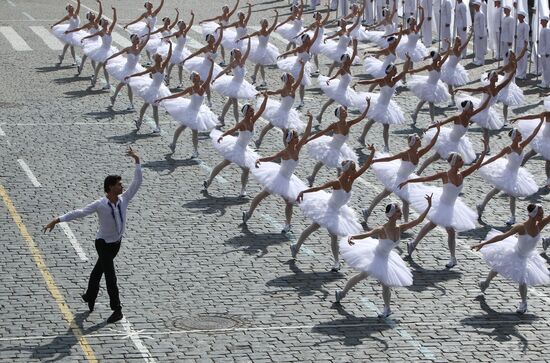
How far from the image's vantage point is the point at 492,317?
19.0 m

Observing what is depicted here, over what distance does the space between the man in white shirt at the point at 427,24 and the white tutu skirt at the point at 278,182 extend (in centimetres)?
2119

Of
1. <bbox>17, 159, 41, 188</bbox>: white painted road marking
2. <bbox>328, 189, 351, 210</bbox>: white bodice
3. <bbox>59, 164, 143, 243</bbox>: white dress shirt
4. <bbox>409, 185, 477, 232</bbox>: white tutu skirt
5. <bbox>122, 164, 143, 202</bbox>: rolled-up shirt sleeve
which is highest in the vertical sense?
<bbox>122, 164, 143, 202</bbox>: rolled-up shirt sleeve

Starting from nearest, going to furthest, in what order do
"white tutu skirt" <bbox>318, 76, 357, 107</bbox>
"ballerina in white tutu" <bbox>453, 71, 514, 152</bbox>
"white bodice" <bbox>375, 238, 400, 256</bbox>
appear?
"white bodice" <bbox>375, 238, 400, 256</bbox> → "ballerina in white tutu" <bbox>453, 71, 514, 152</bbox> → "white tutu skirt" <bbox>318, 76, 357, 107</bbox>

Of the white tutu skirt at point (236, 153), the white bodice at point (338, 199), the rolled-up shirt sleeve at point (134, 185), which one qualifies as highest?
the rolled-up shirt sleeve at point (134, 185)

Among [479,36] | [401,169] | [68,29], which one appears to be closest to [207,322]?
[401,169]

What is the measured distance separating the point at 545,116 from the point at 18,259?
10.5m

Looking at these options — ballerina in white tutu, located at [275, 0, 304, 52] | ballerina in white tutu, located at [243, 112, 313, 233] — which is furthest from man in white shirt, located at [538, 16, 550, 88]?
ballerina in white tutu, located at [243, 112, 313, 233]

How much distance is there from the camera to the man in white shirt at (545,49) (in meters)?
35.9

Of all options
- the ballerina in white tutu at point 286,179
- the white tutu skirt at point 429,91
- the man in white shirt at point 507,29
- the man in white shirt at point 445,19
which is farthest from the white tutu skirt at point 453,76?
the ballerina in white tutu at point 286,179

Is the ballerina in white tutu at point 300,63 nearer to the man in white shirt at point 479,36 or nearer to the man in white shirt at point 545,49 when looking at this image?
the man in white shirt at point 545,49

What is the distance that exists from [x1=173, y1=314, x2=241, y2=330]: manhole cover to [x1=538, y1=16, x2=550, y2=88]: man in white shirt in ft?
64.5

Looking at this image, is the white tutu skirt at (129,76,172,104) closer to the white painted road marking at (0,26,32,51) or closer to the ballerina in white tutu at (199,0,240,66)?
the ballerina in white tutu at (199,0,240,66)

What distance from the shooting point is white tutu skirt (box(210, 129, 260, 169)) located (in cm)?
2430

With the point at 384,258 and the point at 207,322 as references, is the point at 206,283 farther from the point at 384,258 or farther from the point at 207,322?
the point at 384,258
